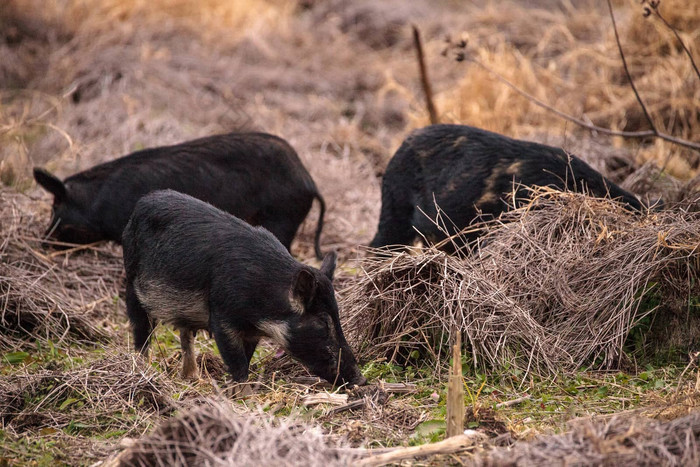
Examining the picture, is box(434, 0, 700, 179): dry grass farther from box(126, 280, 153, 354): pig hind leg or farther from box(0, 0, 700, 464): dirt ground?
box(126, 280, 153, 354): pig hind leg

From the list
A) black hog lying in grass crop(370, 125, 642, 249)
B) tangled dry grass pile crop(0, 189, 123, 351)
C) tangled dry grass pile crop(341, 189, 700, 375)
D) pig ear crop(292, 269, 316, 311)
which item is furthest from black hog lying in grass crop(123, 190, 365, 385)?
black hog lying in grass crop(370, 125, 642, 249)

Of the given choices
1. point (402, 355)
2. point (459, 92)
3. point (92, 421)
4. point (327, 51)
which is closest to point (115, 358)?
point (92, 421)

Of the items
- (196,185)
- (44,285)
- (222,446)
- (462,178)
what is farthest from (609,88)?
(222,446)

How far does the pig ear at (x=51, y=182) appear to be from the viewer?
7.15 metres

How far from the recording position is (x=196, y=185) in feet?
23.1

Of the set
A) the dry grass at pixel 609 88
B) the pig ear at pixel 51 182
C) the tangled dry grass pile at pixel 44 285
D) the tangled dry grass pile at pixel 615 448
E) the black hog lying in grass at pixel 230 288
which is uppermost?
the dry grass at pixel 609 88

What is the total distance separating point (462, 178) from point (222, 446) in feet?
11.5

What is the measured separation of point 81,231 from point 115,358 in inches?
105

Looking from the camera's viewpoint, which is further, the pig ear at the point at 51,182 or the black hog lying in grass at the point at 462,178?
the pig ear at the point at 51,182

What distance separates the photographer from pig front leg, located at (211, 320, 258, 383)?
487 centimetres

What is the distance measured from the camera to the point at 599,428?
3641 millimetres

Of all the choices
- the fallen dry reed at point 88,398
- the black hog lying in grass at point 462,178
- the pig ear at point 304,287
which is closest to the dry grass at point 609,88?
the black hog lying in grass at point 462,178

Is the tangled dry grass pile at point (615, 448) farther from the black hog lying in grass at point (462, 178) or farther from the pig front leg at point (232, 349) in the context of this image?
the black hog lying in grass at point (462, 178)

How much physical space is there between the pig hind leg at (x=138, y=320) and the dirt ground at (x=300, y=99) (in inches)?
9.6
